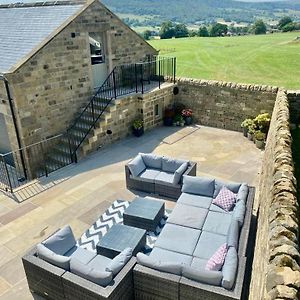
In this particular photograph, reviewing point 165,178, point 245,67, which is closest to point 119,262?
point 165,178

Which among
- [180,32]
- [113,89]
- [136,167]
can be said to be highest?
[180,32]

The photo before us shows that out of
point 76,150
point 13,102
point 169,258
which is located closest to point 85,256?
point 169,258

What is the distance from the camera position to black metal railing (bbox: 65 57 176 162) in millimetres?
13203

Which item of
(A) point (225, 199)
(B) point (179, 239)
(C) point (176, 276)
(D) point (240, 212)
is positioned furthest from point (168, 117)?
(C) point (176, 276)

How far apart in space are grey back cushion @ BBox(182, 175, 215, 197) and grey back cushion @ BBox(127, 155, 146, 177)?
6.14 feet

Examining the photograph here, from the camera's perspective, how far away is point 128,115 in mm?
14266

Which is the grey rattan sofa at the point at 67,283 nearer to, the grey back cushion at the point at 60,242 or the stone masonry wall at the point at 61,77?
the grey back cushion at the point at 60,242

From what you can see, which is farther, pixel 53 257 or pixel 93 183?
pixel 93 183

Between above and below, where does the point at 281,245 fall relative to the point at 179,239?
above

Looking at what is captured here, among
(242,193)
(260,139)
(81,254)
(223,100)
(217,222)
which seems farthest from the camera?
(223,100)

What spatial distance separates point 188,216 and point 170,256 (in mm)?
1377

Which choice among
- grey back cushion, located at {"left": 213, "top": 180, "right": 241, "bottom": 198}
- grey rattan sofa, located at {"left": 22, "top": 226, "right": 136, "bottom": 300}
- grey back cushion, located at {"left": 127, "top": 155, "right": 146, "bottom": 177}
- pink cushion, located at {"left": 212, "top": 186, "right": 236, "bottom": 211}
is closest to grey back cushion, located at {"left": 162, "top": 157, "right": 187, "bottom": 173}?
grey back cushion, located at {"left": 127, "top": 155, "right": 146, "bottom": 177}

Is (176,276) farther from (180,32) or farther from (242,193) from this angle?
(180,32)

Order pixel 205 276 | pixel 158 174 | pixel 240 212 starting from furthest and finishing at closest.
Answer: pixel 158 174
pixel 240 212
pixel 205 276
